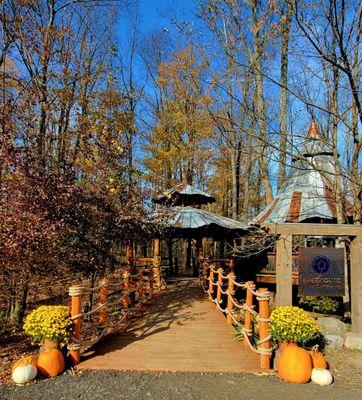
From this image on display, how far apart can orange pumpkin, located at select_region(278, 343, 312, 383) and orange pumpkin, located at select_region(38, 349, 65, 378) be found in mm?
3055

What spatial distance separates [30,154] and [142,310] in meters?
4.59

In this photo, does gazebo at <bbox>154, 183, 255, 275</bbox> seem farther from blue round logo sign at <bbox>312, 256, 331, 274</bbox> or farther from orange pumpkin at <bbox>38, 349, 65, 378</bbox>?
orange pumpkin at <bbox>38, 349, 65, 378</bbox>


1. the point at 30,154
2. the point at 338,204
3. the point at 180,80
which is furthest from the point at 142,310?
the point at 180,80

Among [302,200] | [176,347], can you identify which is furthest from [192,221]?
[176,347]

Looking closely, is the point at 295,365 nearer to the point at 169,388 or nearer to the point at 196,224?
the point at 169,388

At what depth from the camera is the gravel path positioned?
416 cm

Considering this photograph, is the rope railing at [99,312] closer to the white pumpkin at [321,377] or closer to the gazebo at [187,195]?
the gazebo at [187,195]

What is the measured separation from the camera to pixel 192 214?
12.4 metres

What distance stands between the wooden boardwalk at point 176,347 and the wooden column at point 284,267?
1.28 meters

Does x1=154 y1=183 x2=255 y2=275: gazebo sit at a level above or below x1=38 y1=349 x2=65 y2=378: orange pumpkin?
above

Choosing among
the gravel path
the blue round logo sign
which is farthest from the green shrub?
the gravel path

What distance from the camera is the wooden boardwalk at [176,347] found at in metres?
5.05

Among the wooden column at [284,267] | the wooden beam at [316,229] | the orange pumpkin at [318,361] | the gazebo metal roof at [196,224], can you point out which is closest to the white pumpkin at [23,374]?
the orange pumpkin at [318,361]

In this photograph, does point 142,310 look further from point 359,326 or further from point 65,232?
point 359,326
